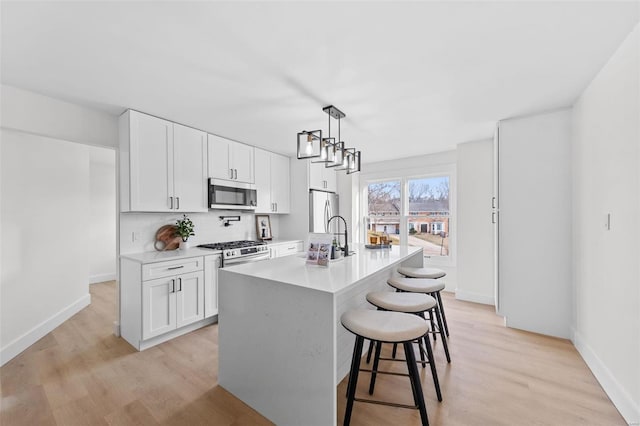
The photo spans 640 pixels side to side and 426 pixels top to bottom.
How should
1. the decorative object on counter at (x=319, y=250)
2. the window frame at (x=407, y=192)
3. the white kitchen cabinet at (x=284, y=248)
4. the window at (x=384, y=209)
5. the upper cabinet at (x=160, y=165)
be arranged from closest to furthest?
the decorative object on counter at (x=319, y=250) < the upper cabinet at (x=160, y=165) < the white kitchen cabinet at (x=284, y=248) < the window frame at (x=407, y=192) < the window at (x=384, y=209)

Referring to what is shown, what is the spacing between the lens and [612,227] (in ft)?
6.20

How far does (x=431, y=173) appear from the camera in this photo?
4.64 meters

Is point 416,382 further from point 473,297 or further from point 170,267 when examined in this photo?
point 473,297

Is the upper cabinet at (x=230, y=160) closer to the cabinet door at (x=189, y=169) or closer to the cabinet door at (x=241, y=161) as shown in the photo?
the cabinet door at (x=241, y=161)

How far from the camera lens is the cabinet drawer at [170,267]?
258 cm

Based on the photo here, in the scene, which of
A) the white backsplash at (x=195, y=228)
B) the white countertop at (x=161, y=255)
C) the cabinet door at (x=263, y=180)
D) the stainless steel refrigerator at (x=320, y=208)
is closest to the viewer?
the white countertop at (x=161, y=255)

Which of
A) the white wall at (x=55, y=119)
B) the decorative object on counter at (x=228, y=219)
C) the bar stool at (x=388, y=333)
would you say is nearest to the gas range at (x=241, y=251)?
the decorative object on counter at (x=228, y=219)

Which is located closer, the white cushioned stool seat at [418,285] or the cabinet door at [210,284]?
the white cushioned stool seat at [418,285]

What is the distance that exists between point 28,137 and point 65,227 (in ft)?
3.84

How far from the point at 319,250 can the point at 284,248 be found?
7.22 feet

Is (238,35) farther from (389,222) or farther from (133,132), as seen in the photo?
(389,222)

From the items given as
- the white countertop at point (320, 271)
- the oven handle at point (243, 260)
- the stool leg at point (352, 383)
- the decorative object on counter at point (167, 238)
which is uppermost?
the decorative object on counter at point (167, 238)

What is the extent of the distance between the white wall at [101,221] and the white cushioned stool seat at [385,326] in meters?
5.55

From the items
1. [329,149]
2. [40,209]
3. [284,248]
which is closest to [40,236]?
[40,209]
